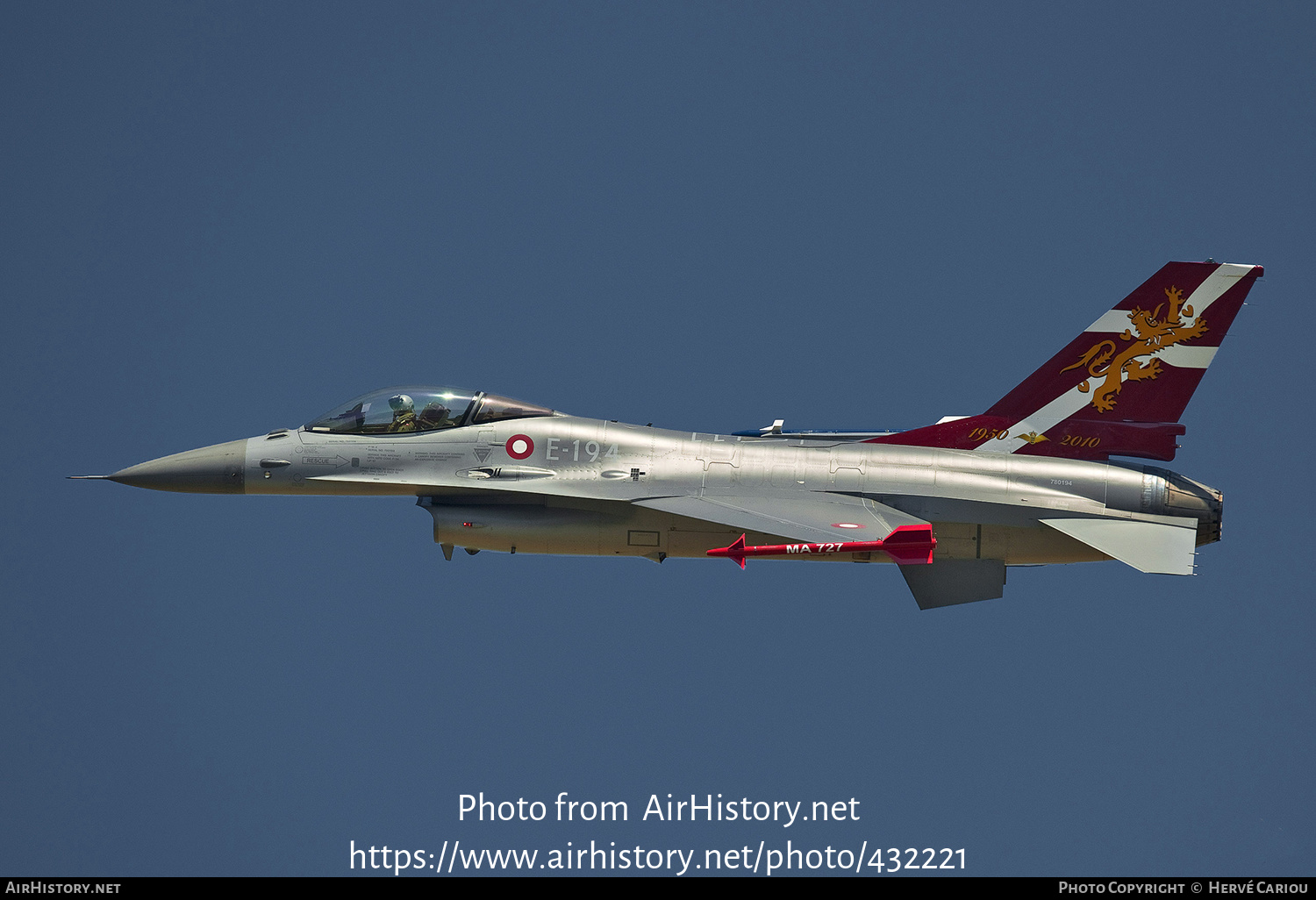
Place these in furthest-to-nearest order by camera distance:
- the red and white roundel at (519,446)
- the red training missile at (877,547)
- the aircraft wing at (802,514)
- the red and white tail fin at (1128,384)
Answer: the red and white tail fin at (1128,384), the red and white roundel at (519,446), the aircraft wing at (802,514), the red training missile at (877,547)

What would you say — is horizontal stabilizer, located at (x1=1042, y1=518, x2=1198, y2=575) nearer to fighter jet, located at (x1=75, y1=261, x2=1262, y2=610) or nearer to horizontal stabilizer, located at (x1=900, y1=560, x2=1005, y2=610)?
fighter jet, located at (x1=75, y1=261, x2=1262, y2=610)

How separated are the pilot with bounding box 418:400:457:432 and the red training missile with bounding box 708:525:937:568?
163 inches

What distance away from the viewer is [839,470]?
71.5 ft

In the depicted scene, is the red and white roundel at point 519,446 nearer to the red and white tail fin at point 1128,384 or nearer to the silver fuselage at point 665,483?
the silver fuselage at point 665,483

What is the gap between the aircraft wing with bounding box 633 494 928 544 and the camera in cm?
2062

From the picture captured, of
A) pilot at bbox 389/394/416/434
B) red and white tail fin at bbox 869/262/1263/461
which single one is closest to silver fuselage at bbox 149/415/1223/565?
pilot at bbox 389/394/416/434

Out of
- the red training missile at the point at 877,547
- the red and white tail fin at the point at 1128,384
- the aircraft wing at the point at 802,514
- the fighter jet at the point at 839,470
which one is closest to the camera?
the red training missile at the point at 877,547

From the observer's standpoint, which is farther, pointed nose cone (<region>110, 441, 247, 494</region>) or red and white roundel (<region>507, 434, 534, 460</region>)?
pointed nose cone (<region>110, 441, 247, 494</region>)

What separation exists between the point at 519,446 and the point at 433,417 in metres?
1.22

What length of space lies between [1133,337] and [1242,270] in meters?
1.59

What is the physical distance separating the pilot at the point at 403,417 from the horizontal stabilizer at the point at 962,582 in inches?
267

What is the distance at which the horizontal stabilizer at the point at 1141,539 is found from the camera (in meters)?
20.6

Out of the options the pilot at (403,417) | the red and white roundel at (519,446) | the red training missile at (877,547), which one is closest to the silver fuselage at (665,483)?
the red and white roundel at (519,446)

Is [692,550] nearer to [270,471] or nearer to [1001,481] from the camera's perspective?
[1001,481]
